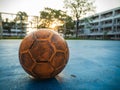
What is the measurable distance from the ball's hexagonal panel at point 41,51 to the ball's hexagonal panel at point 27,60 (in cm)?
8

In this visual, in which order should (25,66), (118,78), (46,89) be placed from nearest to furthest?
(46,89)
(25,66)
(118,78)

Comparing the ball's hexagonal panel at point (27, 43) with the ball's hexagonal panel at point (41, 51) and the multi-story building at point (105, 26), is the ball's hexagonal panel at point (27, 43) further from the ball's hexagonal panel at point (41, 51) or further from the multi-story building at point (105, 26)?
the multi-story building at point (105, 26)

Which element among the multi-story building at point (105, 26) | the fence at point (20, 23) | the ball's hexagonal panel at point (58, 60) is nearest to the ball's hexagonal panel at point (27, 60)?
the ball's hexagonal panel at point (58, 60)

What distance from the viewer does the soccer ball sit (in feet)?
5.33

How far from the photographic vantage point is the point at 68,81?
5.75 ft

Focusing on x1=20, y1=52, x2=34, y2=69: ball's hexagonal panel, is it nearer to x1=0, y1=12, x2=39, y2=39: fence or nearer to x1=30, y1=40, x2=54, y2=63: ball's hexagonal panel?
x1=30, y1=40, x2=54, y2=63: ball's hexagonal panel

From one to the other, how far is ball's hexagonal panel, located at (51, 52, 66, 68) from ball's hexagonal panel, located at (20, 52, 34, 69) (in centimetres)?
27

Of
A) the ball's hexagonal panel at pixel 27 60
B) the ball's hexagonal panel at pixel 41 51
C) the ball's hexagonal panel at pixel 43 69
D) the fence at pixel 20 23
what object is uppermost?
the fence at pixel 20 23

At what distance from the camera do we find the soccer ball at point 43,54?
1.62m

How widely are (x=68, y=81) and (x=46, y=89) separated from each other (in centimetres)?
38

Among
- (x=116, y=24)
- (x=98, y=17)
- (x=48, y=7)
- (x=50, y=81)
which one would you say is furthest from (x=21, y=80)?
(x=98, y=17)

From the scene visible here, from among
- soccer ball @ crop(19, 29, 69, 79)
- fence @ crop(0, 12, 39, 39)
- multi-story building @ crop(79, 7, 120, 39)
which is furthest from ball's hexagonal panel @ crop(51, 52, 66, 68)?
multi-story building @ crop(79, 7, 120, 39)

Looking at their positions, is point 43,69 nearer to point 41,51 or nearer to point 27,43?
point 41,51

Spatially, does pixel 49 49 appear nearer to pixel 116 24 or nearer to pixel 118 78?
pixel 118 78
